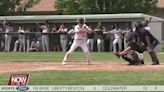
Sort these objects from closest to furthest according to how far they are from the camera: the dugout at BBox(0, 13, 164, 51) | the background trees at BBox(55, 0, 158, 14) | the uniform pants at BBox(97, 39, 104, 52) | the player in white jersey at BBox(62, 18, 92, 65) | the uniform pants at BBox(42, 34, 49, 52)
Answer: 1. the player in white jersey at BBox(62, 18, 92, 65)
2. the uniform pants at BBox(97, 39, 104, 52)
3. the uniform pants at BBox(42, 34, 49, 52)
4. the dugout at BBox(0, 13, 164, 51)
5. the background trees at BBox(55, 0, 158, 14)

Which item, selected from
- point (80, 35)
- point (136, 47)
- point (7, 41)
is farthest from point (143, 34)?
point (7, 41)

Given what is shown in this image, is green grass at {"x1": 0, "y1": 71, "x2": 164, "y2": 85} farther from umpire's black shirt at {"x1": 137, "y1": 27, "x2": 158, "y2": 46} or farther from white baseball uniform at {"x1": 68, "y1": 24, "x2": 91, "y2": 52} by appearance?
white baseball uniform at {"x1": 68, "y1": 24, "x2": 91, "y2": 52}

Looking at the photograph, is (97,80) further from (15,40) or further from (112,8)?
(112,8)

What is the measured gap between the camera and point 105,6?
44.4 m

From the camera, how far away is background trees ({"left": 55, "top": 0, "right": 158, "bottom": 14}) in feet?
142

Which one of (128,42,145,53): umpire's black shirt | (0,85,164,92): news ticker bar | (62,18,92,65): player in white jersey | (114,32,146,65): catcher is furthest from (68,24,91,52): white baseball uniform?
(0,85,164,92): news ticker bar

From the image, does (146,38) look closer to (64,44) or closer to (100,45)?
(100,45)

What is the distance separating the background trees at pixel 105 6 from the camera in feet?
142

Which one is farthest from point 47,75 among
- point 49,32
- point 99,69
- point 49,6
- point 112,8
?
point 49,6

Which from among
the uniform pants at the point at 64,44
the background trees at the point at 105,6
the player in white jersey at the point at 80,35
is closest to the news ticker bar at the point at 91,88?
the player in white jersey at the point at 80,35

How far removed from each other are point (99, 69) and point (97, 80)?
3.29 m

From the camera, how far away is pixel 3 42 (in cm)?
3247

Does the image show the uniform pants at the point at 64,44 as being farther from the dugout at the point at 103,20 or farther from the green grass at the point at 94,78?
the green grass at the point at 94,78

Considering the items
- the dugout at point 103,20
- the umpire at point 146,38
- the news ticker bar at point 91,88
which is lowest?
the dugout at point 103,20
